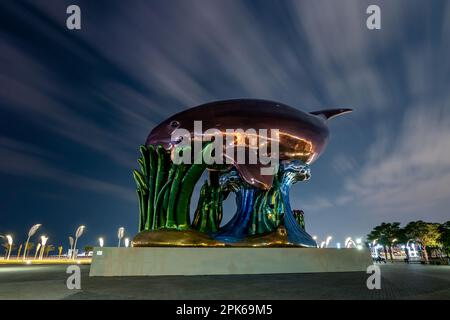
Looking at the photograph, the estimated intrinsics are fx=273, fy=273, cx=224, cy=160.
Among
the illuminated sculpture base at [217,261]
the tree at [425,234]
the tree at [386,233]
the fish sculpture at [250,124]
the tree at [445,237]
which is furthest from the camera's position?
the tree at [386,233]

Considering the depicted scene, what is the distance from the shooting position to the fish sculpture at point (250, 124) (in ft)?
51.4

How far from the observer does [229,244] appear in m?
14.8

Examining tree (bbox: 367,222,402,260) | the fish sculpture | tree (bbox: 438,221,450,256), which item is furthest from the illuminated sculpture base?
tree (bbox: 367,222,402,260)

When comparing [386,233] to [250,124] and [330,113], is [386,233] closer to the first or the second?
[330,113]

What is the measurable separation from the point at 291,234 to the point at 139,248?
8.36m

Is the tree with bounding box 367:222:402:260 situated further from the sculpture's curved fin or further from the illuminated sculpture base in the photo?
the illuminated sculpture base

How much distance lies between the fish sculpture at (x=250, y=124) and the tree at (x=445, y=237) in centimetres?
4289

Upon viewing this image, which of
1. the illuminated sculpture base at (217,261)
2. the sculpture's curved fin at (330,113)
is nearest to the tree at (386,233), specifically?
the sculpture's curved fin at (330,113)

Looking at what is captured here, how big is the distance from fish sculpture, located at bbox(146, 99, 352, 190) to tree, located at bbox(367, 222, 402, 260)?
53.5 m

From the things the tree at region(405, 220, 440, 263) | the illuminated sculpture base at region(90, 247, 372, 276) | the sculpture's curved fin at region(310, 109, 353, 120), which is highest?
the sculpture's curved fin at region(310, 109, 353, 120)

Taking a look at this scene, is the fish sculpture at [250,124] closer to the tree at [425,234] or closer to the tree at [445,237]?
the tree at [445,237]

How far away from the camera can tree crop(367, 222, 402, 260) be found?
194ft
